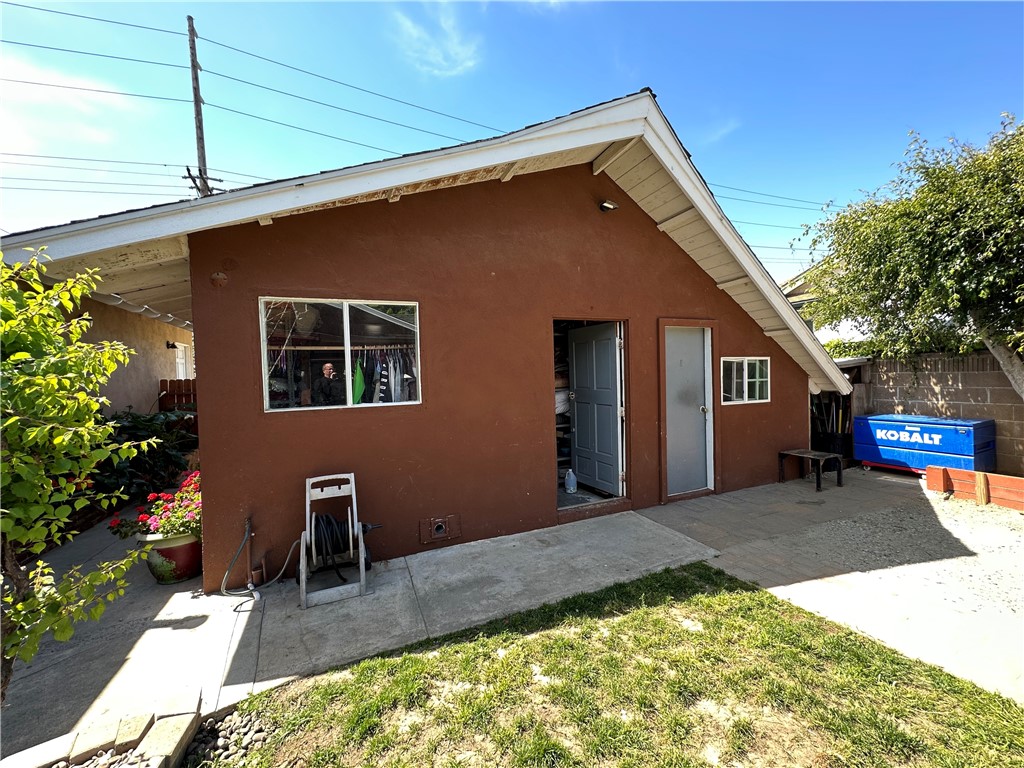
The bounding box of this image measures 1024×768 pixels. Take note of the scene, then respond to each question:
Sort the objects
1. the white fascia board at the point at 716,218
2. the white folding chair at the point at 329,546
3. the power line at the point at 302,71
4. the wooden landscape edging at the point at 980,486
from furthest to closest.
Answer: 1. the power line at the point at 302,71
2. the wooden landscape edging at the point at 980,486
3. the white fascia board at the point at 716,218
4. the white folding chair at the point at 329,546

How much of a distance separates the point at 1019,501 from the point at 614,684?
6.45 meters

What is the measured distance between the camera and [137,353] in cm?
659

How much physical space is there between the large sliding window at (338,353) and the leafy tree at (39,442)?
6.37 ft

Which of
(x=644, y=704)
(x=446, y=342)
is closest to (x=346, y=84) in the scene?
(x=446, y=342)

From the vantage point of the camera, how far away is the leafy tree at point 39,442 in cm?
137

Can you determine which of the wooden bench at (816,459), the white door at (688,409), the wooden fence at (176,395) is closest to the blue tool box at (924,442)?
the wooden bench at (816,459)

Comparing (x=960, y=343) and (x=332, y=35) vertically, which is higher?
(x=332, y=35)

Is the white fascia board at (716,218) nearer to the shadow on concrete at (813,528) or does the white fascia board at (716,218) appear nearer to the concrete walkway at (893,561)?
the shadow on concrete at (813,528)

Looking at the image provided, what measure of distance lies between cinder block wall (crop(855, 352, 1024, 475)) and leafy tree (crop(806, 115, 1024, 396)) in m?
0.48

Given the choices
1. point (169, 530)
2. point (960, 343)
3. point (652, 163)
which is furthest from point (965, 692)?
point (960, 343)

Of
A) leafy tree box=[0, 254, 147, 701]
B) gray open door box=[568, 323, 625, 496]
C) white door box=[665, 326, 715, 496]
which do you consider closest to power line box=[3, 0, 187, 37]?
leafy tree box=[0, 254, 147, 701]

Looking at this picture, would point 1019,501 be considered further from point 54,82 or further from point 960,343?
point 54,82

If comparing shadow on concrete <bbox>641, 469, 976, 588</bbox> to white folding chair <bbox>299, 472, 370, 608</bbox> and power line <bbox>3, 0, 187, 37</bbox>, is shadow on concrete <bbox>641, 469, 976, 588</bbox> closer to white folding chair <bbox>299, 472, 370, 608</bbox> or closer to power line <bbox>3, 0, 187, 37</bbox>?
white folding chair <bbox>299, 472, 370, 608</bbox>

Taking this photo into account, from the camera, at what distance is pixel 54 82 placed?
7.87m
